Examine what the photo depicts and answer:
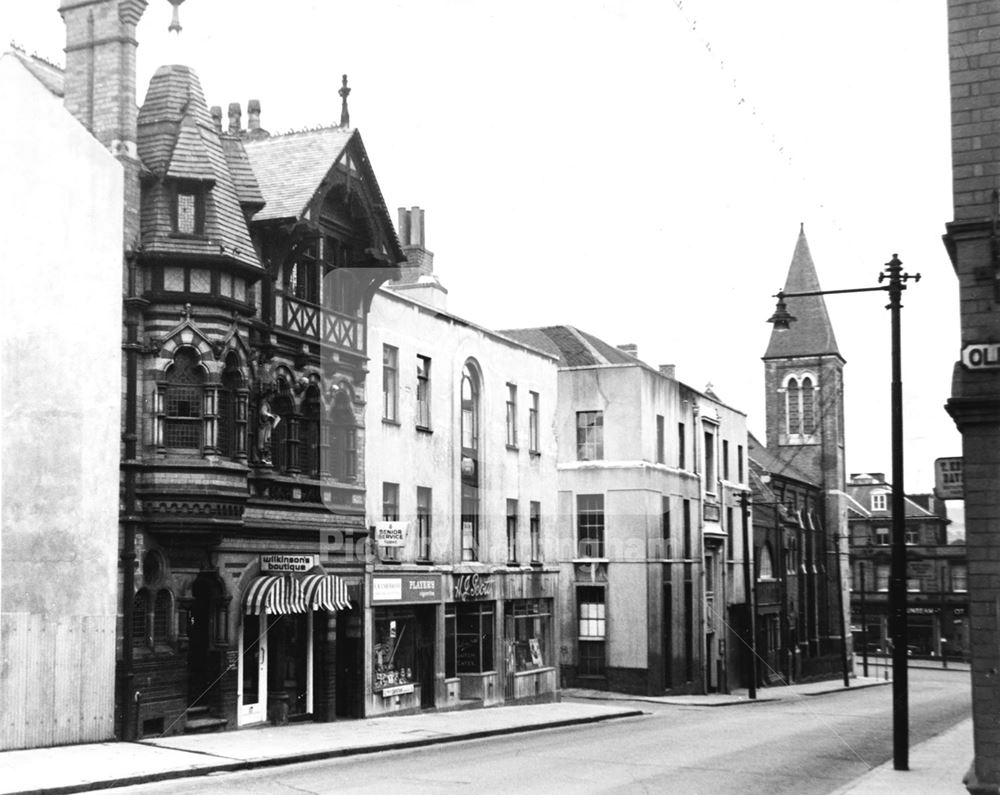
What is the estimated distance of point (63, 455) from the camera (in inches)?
890

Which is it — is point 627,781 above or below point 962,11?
below

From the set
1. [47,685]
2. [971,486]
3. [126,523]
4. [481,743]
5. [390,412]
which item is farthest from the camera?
[390,412]

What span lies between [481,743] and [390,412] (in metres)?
9.67

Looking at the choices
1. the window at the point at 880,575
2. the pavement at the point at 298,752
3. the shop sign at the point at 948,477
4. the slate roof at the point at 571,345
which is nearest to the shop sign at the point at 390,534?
the pavement at the point at 298,752

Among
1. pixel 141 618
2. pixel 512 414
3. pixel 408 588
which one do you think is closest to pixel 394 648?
pixel 408 588

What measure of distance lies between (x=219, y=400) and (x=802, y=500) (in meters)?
60.9

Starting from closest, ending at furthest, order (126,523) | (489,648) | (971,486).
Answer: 1. (971,486)
2. (126,523)
3. (489,648)

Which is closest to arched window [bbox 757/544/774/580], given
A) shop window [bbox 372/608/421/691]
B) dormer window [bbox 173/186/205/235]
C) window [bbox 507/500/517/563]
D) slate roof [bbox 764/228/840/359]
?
slate roof [bbox 764/228/840/359]

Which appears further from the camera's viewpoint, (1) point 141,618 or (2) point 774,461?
(2) point 774,461

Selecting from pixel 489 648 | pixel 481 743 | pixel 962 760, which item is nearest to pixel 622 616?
pixel 489 648

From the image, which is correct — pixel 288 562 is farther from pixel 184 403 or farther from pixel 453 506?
pixel 453 506

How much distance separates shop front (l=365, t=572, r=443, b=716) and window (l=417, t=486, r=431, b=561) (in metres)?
0.63

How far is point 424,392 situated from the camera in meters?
34.7

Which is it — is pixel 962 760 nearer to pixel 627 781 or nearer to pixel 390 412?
pixel 627 781
